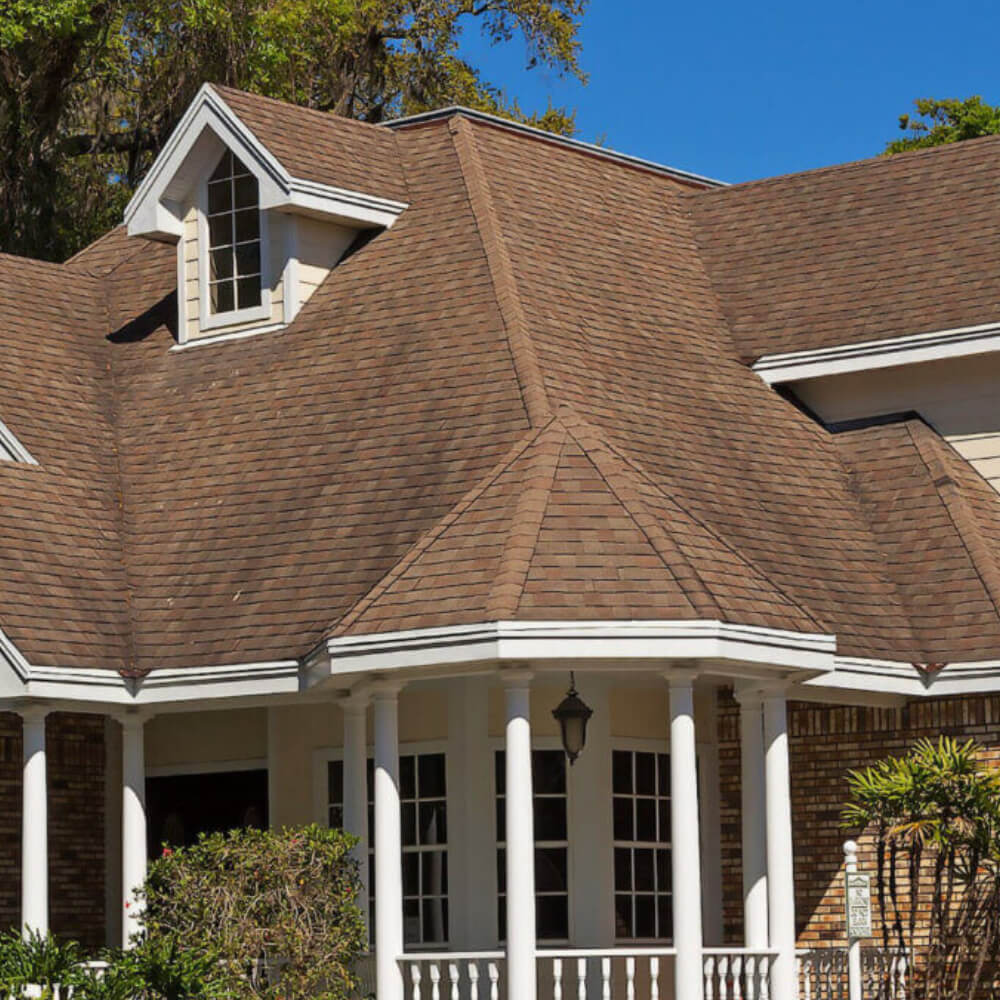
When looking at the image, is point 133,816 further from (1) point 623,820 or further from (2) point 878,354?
(2) point 878,354

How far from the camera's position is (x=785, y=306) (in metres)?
23.3

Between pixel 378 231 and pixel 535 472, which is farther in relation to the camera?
pixel 378 231

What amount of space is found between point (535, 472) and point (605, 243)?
5.75 m

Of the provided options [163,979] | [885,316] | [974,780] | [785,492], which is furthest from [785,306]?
[163,979]

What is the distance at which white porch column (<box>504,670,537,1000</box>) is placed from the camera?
645 inches

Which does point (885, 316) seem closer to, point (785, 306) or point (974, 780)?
point (785, 306)

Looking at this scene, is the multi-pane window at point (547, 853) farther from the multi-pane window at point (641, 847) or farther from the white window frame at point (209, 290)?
the white window frame at point (209, 290)

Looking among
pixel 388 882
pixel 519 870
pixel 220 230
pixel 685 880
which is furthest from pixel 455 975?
pixel 220 230

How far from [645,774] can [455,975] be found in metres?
3.28

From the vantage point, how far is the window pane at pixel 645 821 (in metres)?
19.6

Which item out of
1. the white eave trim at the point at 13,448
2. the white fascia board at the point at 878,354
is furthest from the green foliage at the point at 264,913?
the white fascia board at the point at 878,354

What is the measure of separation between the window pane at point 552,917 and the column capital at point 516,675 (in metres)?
2.90

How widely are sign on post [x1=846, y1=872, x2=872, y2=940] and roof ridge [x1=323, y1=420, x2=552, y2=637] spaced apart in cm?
385

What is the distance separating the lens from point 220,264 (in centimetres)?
2294
